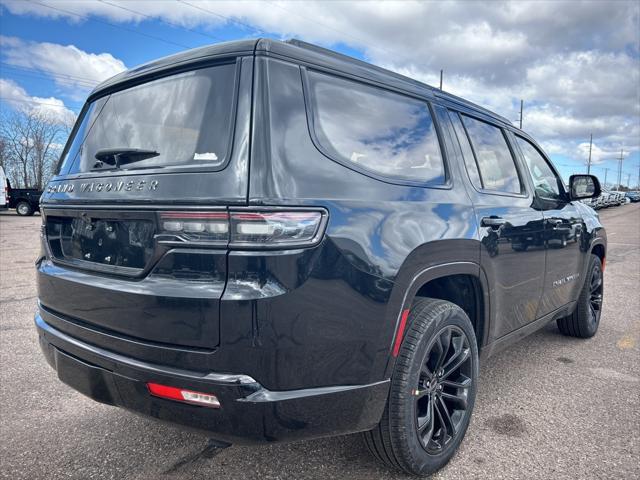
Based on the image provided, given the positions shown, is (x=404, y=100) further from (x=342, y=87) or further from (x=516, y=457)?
(x=516, y=457)

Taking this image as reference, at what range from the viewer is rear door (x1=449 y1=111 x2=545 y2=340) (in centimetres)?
272

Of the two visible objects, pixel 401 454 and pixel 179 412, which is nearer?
pixel 179 412

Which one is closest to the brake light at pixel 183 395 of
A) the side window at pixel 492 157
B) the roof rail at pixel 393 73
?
the roof rail at pixel 393 73

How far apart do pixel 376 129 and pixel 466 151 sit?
31.7 inches

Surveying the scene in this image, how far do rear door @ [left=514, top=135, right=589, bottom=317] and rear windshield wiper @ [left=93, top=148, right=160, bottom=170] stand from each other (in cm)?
261

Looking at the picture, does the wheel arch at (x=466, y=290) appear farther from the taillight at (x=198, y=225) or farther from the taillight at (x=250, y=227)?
the taillight at (x=198, y=225)

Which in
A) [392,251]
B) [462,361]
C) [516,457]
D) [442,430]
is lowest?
[516,457]

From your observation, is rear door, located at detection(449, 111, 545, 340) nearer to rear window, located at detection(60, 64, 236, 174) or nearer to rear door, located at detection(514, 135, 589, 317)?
rear door, located at detection(514, 135, 589, 317)

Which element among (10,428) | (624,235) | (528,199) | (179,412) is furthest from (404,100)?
(624,235)

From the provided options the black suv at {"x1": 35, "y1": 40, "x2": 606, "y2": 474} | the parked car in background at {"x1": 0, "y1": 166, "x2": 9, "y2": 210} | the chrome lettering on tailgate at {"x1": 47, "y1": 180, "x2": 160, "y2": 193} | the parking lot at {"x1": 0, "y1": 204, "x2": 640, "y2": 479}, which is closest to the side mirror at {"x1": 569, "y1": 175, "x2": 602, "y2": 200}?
the parking lot at {"x1": 0, "y1": 204, "x2": 640, "y2": 479}

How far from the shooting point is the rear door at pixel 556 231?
3.44 meters

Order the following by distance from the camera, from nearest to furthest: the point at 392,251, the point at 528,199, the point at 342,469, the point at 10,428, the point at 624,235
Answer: the point at 392,251, the point at 342,469, the point at 10,428, the point at 528,199, the point at 624,235

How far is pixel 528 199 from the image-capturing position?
3285 millimetres

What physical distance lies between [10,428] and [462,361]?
2550mm
